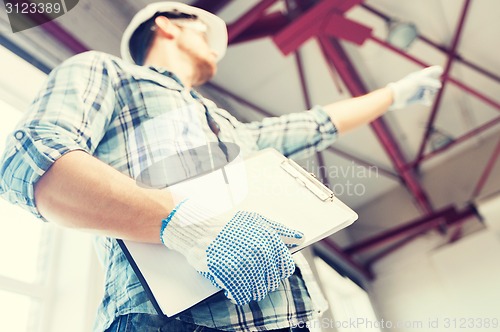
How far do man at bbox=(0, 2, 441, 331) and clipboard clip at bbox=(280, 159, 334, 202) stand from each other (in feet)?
0.55

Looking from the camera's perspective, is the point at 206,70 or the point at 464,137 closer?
the point at 206,70

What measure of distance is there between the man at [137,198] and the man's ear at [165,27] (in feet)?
1.64

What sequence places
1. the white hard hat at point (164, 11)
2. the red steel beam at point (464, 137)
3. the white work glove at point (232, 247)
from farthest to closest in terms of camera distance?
the red steel beam at point (464, 137), the white hard hat at point (164, 11), the white work glove at point (232, 247)

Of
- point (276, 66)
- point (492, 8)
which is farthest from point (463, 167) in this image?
point (276, 66)

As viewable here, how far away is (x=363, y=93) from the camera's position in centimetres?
346

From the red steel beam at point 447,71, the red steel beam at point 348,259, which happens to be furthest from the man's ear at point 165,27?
the red steel beam at point 348,259

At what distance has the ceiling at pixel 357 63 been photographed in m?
2.47

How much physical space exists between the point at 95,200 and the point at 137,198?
2.7 inches

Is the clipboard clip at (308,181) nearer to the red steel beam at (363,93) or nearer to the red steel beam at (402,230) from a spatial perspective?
the red steel beam at (363,93)

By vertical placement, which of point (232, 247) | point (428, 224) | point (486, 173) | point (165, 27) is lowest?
point (232, 247)

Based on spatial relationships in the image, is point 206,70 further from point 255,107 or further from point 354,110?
point 255,107

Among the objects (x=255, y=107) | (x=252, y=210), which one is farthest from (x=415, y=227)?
(x=252, y=210)

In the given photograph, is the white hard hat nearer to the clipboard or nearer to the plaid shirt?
the plaid shirt

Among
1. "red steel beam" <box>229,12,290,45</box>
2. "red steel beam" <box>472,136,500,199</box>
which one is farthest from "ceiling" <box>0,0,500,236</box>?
"red steel beam" <box>472,136,500,199</box>
